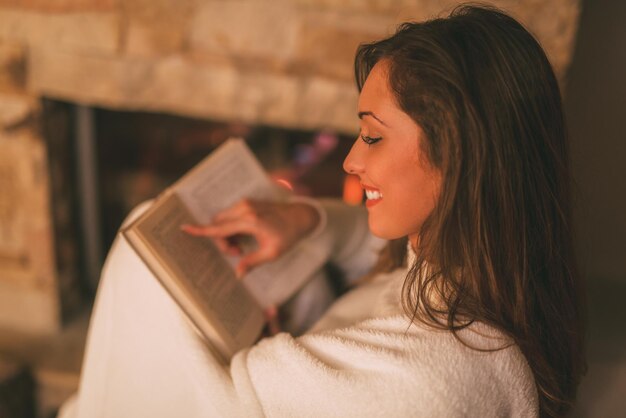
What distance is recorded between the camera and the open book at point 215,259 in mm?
754

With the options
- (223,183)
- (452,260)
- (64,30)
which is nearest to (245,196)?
(223,183)

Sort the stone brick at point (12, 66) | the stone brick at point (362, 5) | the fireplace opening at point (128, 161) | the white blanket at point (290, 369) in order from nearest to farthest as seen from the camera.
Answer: the white blanket at point (290, 369), the stone brick at point (362, 5), the stone brick at point (12, 66), the fireplace opening at point (128, 161)

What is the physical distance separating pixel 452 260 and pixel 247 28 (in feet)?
2.36

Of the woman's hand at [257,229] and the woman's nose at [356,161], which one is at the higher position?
the woman's nose at [356,161]

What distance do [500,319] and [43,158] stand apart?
3.63ft

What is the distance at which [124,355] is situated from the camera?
82cm

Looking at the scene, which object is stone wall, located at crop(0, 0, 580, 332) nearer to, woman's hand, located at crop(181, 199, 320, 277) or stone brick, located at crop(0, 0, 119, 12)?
stone brick, located at crop(0, 0, 119, 12)

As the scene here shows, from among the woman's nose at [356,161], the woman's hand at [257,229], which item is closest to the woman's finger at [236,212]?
the woman's hand at [257,229]

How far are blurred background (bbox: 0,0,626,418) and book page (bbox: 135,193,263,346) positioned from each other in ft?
1.40

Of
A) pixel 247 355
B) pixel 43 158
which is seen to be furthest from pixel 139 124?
pixel 247 355

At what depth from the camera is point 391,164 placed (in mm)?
664

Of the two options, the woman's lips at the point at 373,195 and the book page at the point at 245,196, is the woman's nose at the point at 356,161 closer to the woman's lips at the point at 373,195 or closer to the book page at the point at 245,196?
the woman's lips at the point at 373,195

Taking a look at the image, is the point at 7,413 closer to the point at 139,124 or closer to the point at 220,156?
the point at 139,124

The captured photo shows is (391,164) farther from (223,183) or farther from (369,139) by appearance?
(223,183)
